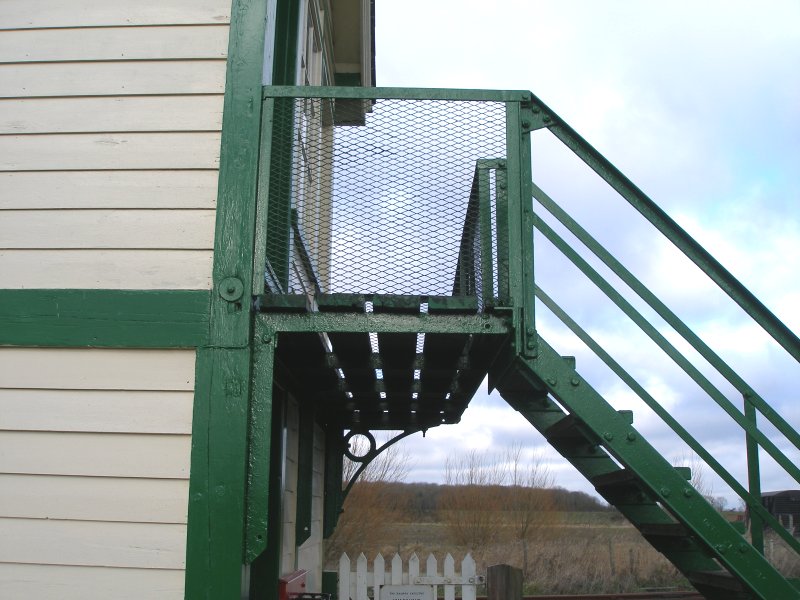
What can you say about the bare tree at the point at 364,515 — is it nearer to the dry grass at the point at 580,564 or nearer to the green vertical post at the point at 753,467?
the dry grass at the point at 580,564

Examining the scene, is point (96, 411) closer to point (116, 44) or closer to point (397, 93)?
point (116, 44)

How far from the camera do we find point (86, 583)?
3.43m

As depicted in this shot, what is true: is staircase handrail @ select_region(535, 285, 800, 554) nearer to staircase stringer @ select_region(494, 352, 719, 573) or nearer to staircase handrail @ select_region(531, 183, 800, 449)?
staircase handrail @ select_region(531, 183, 800, 449)

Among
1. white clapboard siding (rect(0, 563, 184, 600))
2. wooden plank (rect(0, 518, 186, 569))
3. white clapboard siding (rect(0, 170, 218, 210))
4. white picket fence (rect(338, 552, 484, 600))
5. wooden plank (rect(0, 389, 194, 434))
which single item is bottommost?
white picket fence (rect(338, 552, 484, 600))

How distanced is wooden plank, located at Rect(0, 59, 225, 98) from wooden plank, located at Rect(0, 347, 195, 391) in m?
1.31

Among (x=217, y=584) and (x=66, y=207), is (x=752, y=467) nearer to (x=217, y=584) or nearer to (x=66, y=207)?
Result: (x=217, y=584)

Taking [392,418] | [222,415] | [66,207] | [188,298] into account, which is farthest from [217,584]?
[392,418]

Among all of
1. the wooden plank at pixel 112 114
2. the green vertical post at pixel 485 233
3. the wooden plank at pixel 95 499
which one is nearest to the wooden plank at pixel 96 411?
the wooden plank at pixel 95 499

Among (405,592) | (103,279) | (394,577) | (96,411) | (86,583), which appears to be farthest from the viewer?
(394,577)

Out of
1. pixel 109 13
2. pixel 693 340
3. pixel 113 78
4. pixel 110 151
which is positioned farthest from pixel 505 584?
pixel 109 13

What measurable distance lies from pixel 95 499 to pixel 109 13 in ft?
7.96

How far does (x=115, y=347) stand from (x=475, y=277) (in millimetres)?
1802

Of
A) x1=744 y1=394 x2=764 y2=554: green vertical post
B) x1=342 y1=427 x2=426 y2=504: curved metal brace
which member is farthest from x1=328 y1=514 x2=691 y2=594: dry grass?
x1=744 y1=394 x2=764 y2=554: green vertical post

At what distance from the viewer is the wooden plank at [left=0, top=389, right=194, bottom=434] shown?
3.53 metres
